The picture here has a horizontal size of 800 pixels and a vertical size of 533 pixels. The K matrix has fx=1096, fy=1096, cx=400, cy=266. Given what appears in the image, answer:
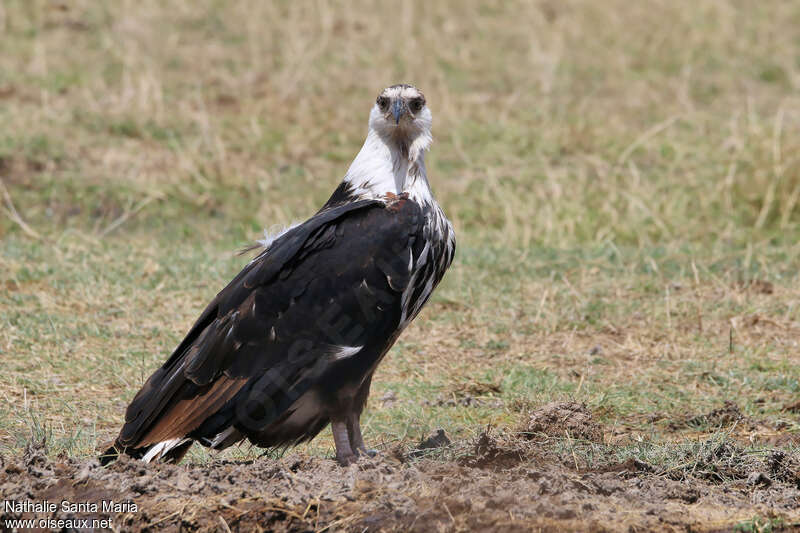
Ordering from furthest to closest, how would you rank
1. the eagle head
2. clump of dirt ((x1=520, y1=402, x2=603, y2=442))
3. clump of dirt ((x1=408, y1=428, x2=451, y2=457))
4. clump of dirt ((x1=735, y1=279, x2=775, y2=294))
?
clump of dirt ((x1=735, y1=279, x2=775, y2=294)) → the eagle head → clump of dirt ((x1=520, y1=402, x2=603, y2=442)) → clump of dirt ((x1=408, y1=428, x2=451, y2=457))

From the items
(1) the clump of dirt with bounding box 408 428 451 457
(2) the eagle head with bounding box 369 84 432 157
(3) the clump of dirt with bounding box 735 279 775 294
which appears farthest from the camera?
(3) the clump of dirt with bounding box 735 279 775 294

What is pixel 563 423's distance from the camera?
4.48m

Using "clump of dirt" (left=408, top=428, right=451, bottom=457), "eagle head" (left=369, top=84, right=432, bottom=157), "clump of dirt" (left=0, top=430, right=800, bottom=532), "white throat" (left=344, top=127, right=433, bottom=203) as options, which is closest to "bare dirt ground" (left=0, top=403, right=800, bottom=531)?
"clump of dirt" (left=0, top=430, right=800, bottom=532)

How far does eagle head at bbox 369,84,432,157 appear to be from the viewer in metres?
4.68

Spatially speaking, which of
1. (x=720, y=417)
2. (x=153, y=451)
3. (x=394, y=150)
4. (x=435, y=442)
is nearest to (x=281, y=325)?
(x=153, y=451)

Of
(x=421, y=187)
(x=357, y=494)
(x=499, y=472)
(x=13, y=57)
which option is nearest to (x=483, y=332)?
(x=421, y=187)

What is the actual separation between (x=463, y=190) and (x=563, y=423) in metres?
4.27

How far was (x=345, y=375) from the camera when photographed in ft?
13.5

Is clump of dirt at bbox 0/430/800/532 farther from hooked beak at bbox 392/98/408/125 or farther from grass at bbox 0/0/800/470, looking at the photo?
hooked beak at bbox 392/98/408/125

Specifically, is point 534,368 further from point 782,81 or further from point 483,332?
point 782,81

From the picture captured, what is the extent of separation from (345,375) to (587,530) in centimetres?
124

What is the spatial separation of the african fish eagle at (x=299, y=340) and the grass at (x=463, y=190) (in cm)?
56

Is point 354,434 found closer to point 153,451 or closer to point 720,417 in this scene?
point 153,451

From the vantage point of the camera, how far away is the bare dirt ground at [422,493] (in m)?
3.31
